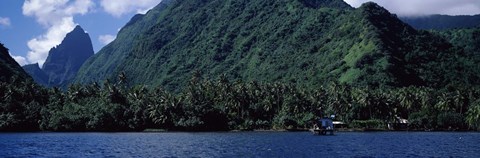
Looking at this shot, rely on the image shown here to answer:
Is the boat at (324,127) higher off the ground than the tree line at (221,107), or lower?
lower

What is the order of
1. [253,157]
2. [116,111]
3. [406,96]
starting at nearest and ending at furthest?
1. [253,157]
2. [116,111]
3. [406,96]

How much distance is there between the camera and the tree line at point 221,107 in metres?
163

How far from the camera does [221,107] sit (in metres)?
168

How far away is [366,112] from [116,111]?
81.4 m

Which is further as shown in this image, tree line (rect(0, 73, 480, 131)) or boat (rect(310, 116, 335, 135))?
tree line (rect(0, 73, 480, 131))

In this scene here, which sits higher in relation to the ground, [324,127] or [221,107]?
[221,107]

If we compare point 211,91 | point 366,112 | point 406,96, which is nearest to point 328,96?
point 366,112

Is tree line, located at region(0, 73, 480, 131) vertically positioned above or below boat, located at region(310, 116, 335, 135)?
above

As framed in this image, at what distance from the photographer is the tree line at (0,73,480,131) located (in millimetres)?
163125

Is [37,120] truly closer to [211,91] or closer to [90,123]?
[90,123]

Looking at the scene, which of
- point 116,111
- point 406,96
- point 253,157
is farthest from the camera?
point 406,96

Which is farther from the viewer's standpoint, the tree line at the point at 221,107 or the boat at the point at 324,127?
the tree line at the point at 221,107

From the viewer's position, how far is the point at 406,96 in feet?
576

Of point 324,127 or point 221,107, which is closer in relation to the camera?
point 324,127
